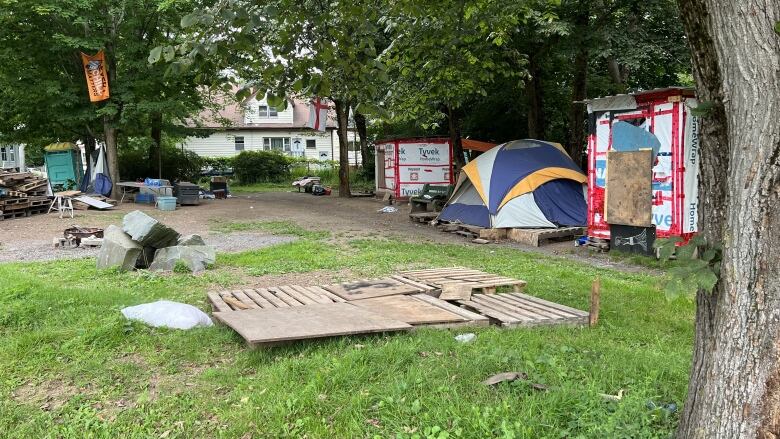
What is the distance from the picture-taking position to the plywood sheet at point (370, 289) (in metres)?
6.26

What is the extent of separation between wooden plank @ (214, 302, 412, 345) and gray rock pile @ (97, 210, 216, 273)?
3.63m

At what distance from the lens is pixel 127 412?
11.9ft

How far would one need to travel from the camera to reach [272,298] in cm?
618

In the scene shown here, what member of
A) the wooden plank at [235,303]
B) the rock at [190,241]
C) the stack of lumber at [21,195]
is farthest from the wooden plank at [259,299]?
the stack of lumber at [21,195]

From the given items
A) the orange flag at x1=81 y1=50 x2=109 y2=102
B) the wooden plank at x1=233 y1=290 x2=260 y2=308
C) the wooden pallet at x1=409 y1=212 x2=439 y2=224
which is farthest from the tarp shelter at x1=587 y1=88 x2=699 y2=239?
the orange flag at x1=81 y1=50 x2=109 y2=102

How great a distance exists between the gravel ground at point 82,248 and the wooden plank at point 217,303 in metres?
4.66

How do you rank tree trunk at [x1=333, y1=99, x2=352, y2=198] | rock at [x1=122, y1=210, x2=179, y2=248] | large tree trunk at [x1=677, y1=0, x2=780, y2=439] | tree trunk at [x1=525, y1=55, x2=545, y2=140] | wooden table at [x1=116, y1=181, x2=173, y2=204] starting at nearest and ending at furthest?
large tree trunk at [x1=677, y1=0, x2=780, y2=439] < rock at [x1=122, y1=210, x2=179, y2=248] < tree trunk at [x1=525, y1=55, x2=545, y2=140] < wooden table at [x1=116, y1=181, x2=173, y2=204] < tree trunk at [x1=333, y1=99, x2=352, y2=198]

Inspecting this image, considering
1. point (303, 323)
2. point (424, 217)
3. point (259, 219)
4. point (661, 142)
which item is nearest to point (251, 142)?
point (259, 219)

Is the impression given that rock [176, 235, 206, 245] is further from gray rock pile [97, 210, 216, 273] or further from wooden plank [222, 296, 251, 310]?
wooden plank [222, 296, 251, 310]

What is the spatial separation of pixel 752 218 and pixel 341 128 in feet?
79.9

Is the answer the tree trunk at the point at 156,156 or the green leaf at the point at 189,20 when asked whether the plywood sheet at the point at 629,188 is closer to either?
the green leaf at the point at 189,20

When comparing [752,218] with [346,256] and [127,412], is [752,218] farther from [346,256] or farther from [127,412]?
[346,256]

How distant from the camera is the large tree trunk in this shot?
237 cm

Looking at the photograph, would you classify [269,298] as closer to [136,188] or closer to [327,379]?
[327,379]
